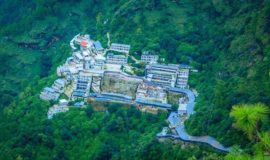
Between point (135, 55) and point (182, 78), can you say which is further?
point (135, 55)

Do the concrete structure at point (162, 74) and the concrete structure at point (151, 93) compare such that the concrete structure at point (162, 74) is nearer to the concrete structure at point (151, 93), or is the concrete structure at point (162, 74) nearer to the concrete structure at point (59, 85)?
the concrete structure at point (151, 93)

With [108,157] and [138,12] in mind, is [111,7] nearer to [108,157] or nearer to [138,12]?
[138,12]

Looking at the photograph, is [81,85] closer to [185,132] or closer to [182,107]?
[182,107]

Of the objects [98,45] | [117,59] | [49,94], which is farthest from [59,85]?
[98,45]

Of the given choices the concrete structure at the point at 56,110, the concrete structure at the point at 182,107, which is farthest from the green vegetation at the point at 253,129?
the concrete structure at the point at 56,110

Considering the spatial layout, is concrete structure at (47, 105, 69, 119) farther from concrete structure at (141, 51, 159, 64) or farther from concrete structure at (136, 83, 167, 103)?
concrete structure at (141, 51, 159, 64)

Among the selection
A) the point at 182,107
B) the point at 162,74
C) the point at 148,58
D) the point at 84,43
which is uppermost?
the point at 84,43
